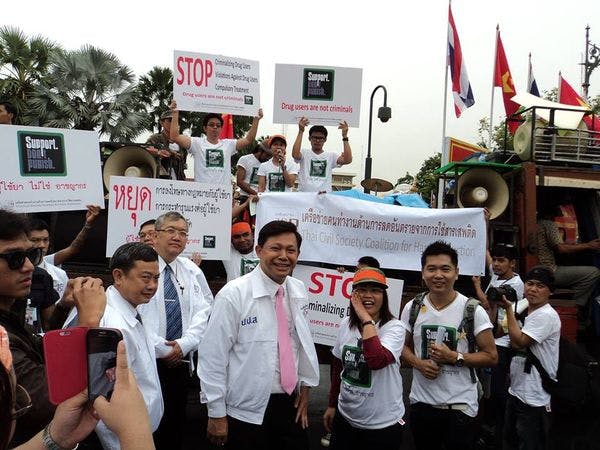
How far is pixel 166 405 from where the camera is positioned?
3.80 meters

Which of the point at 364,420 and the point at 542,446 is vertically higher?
the point at 364,420

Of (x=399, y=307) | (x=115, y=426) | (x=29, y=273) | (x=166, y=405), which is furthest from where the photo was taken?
(x=399, y=307)

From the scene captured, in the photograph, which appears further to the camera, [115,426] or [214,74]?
[214,74]

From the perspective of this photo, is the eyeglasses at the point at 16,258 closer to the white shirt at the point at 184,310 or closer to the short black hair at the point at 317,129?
the white shirt at the point at 184,310

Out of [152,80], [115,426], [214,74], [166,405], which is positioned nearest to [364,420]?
[166,405]

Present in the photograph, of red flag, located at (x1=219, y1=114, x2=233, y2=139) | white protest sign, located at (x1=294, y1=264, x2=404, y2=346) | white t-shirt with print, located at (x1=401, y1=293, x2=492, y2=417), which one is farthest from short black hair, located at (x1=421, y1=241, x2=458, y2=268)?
red flag, located at (x1=219, y1=114, x2=233, y2=139)

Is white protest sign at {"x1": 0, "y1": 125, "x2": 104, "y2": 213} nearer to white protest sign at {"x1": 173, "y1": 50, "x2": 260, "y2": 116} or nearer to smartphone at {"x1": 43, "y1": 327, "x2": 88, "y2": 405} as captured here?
white protest sign at {"x1": 173, "y1": 50, "x2": 260, "y2": 116}

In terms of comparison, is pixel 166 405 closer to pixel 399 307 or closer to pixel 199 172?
pixel 399 307

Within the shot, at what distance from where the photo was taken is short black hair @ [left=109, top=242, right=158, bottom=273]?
291 centimetres

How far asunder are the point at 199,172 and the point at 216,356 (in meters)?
3.65

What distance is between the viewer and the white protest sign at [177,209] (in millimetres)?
5168

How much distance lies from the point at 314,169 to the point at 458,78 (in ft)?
35.9

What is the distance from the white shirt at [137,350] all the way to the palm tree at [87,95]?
64.9 ft

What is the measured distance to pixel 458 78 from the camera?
1620cm
